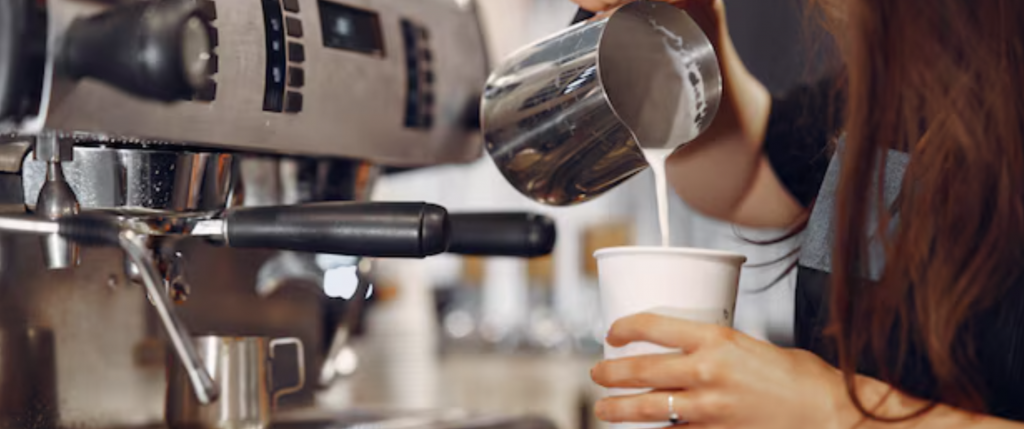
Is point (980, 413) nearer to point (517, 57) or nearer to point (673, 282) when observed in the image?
point (673, 282)

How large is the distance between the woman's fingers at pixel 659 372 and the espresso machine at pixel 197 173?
0.13 meters

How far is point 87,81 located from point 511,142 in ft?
0.98

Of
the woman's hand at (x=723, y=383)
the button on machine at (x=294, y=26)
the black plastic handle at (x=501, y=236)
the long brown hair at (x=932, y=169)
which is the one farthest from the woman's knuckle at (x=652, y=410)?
the button on machine at (x=294, y=26)

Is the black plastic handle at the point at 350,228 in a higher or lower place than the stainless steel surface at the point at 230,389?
higher

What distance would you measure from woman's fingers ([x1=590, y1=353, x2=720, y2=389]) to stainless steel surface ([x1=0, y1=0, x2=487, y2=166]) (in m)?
0.29

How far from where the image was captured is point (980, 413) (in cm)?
62

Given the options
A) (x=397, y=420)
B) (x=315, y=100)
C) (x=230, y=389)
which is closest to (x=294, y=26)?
(x=315, y=100)

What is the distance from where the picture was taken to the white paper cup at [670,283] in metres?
0.60

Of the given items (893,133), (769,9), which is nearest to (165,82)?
(893,133)

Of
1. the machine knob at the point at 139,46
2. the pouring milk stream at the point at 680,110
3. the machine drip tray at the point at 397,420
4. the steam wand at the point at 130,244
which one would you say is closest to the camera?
the machine knob at the point at 139,46

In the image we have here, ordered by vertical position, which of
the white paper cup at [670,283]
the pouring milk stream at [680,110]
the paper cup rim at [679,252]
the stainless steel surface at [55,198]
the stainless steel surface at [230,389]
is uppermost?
the pouring milk stream at [680,110]

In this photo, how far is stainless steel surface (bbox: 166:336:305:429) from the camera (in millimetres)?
755

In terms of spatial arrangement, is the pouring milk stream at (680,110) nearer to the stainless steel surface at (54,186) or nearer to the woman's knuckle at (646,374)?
the woman's knuckle at (646,374)

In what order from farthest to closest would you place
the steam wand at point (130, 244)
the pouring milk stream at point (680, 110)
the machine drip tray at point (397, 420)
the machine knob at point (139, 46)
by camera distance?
the machine drip tray at point (397, 420) < the pouring milk stream at point (680, 110) < the steam wand at point (130, 244) < the machine knob at point (139, 46)
